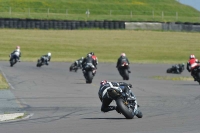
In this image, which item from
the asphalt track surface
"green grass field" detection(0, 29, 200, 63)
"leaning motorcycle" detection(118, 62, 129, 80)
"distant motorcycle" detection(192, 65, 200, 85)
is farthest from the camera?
"green grass field" detection(0, 29, 200, 63)

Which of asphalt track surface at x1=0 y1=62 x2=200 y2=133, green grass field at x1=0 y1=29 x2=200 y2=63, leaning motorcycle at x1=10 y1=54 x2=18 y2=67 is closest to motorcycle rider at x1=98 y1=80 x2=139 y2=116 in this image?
asphalt track surface at x1=0 y1=62 x2=200 y2=133

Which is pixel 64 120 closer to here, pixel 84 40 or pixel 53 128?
pixel 53 128

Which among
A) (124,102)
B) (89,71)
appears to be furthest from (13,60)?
(124,102)

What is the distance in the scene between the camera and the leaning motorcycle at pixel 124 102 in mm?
14273

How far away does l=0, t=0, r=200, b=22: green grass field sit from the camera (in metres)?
70.5

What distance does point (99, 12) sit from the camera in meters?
76.1

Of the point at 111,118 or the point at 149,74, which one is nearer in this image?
the point at 111,118

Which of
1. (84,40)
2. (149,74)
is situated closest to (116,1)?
(84,40)

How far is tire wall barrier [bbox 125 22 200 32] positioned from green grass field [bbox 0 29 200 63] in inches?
27.9

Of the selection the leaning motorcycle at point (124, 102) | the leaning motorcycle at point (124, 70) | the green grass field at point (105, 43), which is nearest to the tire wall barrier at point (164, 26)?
the green grass field at point (105, 43)

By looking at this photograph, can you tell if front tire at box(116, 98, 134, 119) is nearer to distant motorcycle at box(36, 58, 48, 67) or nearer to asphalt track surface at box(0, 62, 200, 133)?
asphalt track surface at box(0, 62, 200, 133)

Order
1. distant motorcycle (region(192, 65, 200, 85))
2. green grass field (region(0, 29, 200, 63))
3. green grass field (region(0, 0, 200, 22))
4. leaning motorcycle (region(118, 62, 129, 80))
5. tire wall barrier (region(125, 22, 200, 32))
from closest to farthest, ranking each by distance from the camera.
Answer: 1. distant motorcycle (region(192, 65, 200, 85))
2. leaning motorcycle (region(118, 62, 129, 80))
3. green grass field (region(0, 29, 200, 63))
4. tire wall barrier (region(125, 22, 200, 32))
5. green grass field (region(0, 0, 200, 22))

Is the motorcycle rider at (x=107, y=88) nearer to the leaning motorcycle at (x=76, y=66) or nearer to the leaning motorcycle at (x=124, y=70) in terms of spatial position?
the leaning motorcycle at (x=124, y=70)

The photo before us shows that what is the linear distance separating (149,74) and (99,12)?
39.3 m
